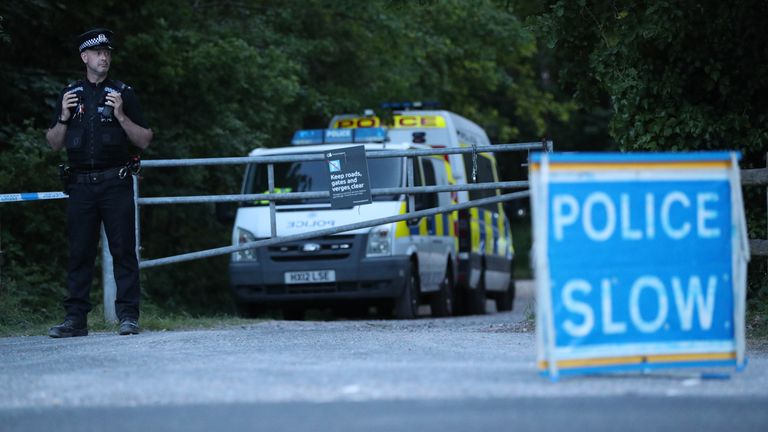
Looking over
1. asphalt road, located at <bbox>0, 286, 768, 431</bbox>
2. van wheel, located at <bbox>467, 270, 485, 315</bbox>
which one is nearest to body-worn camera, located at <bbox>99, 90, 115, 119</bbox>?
asphalt road, located at <bbox>0, 286, 768, 431</bbox>

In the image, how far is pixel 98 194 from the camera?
11398 millimetres

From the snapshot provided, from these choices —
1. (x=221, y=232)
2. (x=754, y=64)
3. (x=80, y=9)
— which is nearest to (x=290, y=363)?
(x=754, y=64)

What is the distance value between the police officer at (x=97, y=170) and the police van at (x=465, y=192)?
301 inches

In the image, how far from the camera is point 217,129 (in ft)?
64.6

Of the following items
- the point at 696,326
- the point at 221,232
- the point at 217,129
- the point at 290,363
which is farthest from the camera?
the point at 221,232

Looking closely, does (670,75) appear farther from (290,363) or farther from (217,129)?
(217,129)

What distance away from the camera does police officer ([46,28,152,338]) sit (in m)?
11.2

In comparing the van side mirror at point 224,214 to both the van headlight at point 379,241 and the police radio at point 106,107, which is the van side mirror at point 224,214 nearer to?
the van headlight at point 379,241

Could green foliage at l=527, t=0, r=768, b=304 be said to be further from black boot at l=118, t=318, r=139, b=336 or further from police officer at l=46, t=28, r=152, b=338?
black boot at l=118, t=318, r=139, b=336

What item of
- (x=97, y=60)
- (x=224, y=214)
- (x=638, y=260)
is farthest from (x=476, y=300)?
(x=638, y=260)

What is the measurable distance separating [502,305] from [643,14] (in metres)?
11.9

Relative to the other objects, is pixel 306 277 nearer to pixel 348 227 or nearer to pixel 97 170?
pixel 348 227

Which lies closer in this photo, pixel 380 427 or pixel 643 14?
pixel 380 427

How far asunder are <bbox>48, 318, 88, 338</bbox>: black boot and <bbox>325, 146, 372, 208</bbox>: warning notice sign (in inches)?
102
